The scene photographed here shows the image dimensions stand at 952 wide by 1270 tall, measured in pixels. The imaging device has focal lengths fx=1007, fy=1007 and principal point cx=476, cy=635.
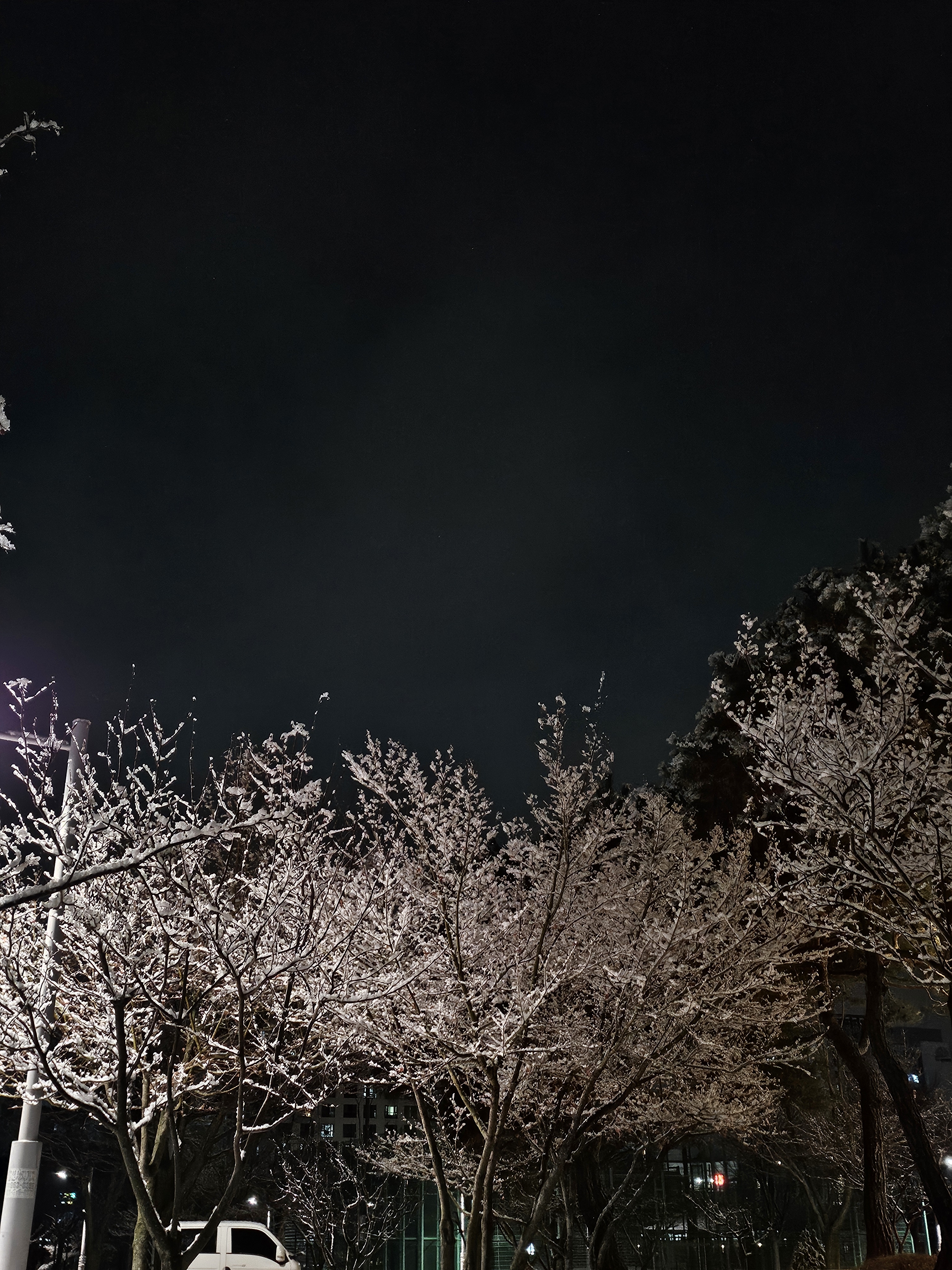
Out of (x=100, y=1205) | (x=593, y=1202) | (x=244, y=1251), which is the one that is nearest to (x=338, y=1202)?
(x=100, y=1205)

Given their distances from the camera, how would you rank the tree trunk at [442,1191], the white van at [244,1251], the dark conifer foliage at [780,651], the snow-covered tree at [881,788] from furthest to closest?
the white van at [244,1251] < the dark conifer foliage at [780,651] < the tree trunk at [442,1191] < the snow-covered tree at [881,788]

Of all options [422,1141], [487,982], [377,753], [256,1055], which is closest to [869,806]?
[487,982]

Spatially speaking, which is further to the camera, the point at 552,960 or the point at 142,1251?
the point at 552,960

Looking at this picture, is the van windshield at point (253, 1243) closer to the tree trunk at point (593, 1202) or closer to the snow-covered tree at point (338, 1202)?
the tree trunk at point (593, 1202)

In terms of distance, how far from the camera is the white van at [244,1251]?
1898cm

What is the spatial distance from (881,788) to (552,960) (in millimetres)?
4776

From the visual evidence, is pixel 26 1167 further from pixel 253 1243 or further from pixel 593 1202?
pixel 253 1243

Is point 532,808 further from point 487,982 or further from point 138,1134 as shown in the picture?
point 138,1134

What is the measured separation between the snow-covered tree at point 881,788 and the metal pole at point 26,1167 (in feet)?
24.8

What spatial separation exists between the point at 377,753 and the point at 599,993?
4778 mm

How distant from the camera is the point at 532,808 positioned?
14.3 metres

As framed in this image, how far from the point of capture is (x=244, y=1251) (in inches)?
770

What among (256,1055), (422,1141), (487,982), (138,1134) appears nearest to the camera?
(256,1055)

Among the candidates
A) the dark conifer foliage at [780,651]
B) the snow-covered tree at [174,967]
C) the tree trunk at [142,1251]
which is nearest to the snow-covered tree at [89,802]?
the snow-covered tree at [174,967]
